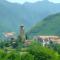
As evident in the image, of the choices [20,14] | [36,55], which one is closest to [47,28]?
[20,14]

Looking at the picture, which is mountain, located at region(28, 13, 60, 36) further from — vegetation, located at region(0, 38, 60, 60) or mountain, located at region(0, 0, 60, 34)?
vegetation, located at region(0, 38, 60, 60)

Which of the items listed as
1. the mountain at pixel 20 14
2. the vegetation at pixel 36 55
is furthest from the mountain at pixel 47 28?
the vegetation at pixel 36 55

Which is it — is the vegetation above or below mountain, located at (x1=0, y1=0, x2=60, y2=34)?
below

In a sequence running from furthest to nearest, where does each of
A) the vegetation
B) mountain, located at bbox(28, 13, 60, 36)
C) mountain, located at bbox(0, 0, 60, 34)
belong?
mountain, located at bbox(0, 0, 60, 34)
mountain, located at bbox(28, 13, 60, 36)
the vegetation

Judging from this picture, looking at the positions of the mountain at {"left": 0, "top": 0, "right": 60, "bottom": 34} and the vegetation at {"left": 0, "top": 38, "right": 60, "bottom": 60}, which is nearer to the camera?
the vegetation at {"left": 0, "top": 38, "right": 60, "bottom": 60}

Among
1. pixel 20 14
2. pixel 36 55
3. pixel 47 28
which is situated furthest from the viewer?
pixel 20 14

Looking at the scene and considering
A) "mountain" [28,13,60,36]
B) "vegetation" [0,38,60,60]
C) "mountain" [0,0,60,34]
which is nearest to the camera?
"vegetation" [0,38,60,60]

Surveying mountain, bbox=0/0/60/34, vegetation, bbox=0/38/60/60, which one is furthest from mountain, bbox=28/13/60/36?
vegetation, bbox=0/38/60/60

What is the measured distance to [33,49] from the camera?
4.84 metres

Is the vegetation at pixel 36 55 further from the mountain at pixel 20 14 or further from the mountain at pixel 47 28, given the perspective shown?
the mountain at pixel 20 14

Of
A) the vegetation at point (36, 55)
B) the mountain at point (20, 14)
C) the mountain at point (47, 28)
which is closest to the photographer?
the vegetation at point (36, 55)

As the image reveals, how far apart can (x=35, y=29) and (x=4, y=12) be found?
1571 inches

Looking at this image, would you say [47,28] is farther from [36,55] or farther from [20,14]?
[36,55]

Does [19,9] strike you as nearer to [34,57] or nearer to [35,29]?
[35,29]
